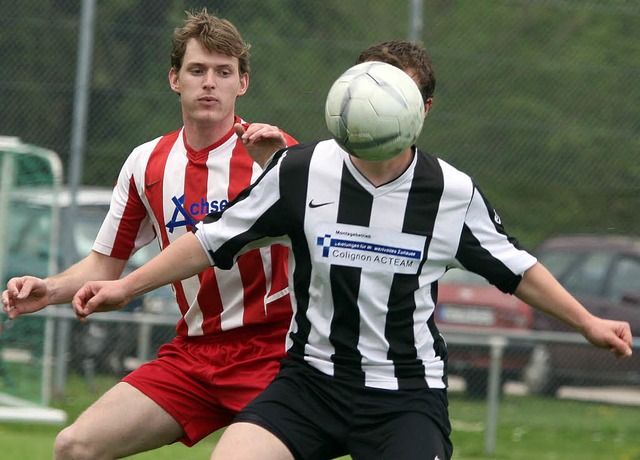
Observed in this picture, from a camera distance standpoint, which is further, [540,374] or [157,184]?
[540,374]

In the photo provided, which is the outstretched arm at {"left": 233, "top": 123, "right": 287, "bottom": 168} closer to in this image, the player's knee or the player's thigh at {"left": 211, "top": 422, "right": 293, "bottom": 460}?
the player's thigh at {"left": 211, "top": 422, "right": 293, "bottom": 460}

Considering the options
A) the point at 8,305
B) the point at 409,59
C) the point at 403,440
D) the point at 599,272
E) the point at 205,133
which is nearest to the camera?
the point at 403,440

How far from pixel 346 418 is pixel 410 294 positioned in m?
0.48

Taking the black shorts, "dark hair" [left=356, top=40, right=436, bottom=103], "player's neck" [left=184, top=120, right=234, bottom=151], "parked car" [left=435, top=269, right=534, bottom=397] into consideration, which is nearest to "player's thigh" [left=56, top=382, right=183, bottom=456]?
the black shorts

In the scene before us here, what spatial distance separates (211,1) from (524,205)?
3.28 m

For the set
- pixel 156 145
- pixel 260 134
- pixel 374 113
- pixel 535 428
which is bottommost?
pixel 535 428

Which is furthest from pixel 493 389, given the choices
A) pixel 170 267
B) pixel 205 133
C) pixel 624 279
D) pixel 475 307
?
pixel 170 267

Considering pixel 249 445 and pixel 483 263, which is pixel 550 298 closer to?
pixel 483 263

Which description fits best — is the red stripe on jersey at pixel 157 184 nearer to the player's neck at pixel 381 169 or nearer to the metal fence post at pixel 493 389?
the player's neck at pixel 381 169

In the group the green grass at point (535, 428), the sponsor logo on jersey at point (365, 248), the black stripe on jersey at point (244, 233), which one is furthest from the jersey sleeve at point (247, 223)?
the green grass at point (535, 428)

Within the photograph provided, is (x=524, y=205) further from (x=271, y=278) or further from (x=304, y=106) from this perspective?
(x=271, y=278)

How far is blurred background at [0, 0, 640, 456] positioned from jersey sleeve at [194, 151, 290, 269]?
635 centimetres

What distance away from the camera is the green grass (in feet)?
33.1

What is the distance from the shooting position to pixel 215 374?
5117mm
